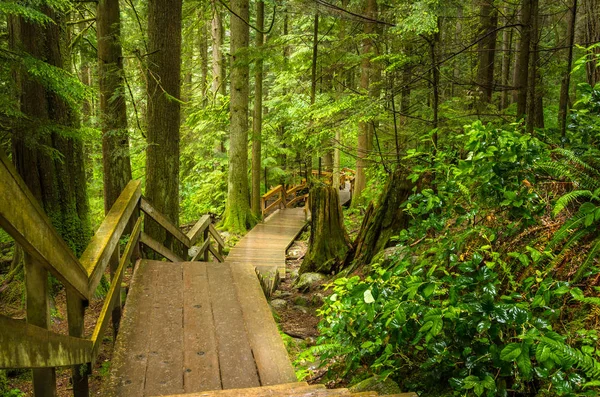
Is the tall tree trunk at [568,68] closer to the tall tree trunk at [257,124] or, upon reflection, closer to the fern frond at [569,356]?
the fern frond at [569,356]

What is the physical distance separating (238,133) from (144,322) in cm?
1073

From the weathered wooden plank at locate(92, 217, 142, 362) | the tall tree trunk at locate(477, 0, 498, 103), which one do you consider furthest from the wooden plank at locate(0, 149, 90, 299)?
the tall tree trunk at locate(477, 0, 498, 103)

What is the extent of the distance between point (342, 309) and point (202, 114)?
12296mm

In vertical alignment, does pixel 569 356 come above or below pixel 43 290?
below

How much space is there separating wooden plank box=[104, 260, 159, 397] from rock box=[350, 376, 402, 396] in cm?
166

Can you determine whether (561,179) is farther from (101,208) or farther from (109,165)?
(101,208)

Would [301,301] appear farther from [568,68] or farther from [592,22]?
[592,22]

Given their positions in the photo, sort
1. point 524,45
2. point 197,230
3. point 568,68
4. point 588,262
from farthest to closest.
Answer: point 197,230 → point 568,68 → point 524,45 → point 588,262

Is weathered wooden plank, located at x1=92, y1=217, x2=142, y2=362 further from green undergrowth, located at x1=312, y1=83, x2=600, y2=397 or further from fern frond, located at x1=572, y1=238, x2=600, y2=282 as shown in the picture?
fern frond, located at x1=572, y1=238, x2=600, y2=282

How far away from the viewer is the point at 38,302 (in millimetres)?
2260

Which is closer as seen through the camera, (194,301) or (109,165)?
(194,301)

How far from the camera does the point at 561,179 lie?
377cm

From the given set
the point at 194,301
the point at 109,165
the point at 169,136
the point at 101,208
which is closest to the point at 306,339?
the point at 194,301

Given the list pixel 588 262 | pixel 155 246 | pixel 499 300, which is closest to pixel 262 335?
pixel 499 300
